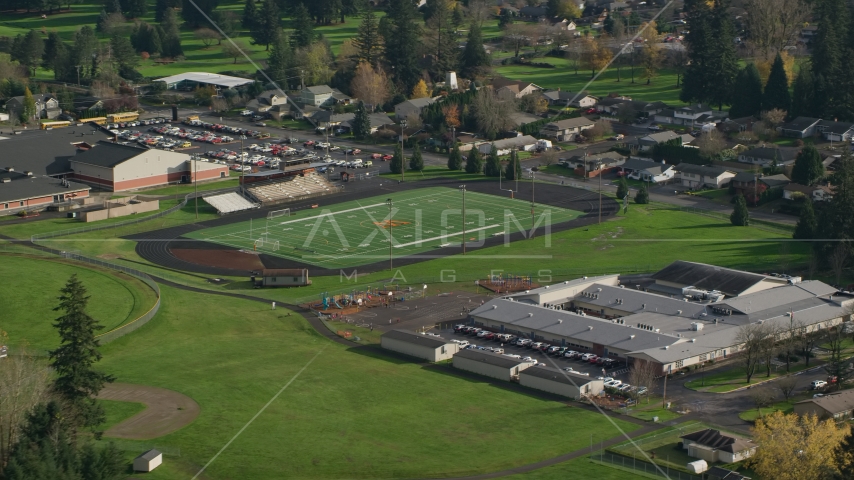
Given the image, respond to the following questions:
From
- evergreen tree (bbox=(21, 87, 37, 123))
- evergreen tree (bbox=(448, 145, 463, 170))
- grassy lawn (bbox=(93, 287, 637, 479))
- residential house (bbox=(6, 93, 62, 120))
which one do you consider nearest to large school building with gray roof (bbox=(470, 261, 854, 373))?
grassy lawn (bbox=(93, 287, 637, 479))

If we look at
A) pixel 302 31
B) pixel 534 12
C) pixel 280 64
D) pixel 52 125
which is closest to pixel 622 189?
pixel 280 64

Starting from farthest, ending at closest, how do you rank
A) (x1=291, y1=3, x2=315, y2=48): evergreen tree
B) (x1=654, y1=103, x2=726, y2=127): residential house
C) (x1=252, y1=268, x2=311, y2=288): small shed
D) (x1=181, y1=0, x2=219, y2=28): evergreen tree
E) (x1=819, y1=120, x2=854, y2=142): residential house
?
1. (x1=181, y1=0, x2=219, y2=28): evergreen tree
2. (x1=291, y1=3, x2=315, y2=48): evergreen tree
3. (x1=654, y1=103, x2=726, y2=127): residential house
4. (x1=819, y1=120, x2=854, y2=142): residential house
5. (x1=252, y1=268, x2=311, y2=288): small shed

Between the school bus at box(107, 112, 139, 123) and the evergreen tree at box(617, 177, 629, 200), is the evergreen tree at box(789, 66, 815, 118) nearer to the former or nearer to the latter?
the evergreen tree at box(617, 177, 629, 200)

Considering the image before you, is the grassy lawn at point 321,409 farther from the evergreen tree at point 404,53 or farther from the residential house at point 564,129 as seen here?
the evergreen tree at point 404,53

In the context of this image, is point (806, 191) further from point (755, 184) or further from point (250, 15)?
point (250, 15)

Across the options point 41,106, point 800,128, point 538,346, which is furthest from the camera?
point 41,106

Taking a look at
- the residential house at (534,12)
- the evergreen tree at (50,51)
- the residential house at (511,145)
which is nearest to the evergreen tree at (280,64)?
the evergreen tree at (50,51)
